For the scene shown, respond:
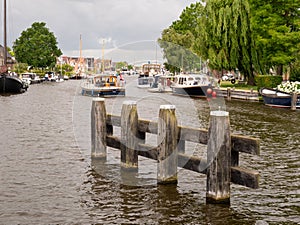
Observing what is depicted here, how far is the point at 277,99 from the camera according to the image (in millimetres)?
31969

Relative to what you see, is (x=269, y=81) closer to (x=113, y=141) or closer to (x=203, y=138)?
(x=113, y=141)

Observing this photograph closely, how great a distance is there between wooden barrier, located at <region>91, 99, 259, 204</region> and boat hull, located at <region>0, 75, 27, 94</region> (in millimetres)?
39144

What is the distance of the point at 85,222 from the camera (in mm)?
7953

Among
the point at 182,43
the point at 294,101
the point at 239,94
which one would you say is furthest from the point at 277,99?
the point at 182,43

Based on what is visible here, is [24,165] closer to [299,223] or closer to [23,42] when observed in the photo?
[299,223]

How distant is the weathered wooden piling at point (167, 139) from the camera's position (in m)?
9.09

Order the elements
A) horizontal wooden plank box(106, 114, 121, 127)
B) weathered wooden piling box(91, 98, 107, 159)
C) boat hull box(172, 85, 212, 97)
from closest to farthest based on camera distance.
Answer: horizontal wooden plank box(106, 114, 121, 127) < weathered wooden piling box(91, 98, 107, 159) < boat hull box(172, 85, 212, 97)

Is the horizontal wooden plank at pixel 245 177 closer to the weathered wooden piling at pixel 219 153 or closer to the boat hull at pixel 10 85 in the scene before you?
the weathered wooden piling at pixel 219 153

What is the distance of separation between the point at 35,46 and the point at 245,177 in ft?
378

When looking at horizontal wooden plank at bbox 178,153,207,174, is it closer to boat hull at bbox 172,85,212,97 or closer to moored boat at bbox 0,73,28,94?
boat hull at bbox 172,85,212,97

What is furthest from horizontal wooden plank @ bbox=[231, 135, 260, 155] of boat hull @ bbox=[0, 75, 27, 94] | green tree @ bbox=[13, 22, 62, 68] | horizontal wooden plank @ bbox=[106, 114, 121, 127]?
green tree @ bbox=[13, 22, 62, 68]

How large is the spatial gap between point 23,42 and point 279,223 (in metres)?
118

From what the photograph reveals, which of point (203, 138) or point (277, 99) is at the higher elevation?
point (203, 138)

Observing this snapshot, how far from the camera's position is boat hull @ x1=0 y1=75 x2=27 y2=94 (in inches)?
1902
